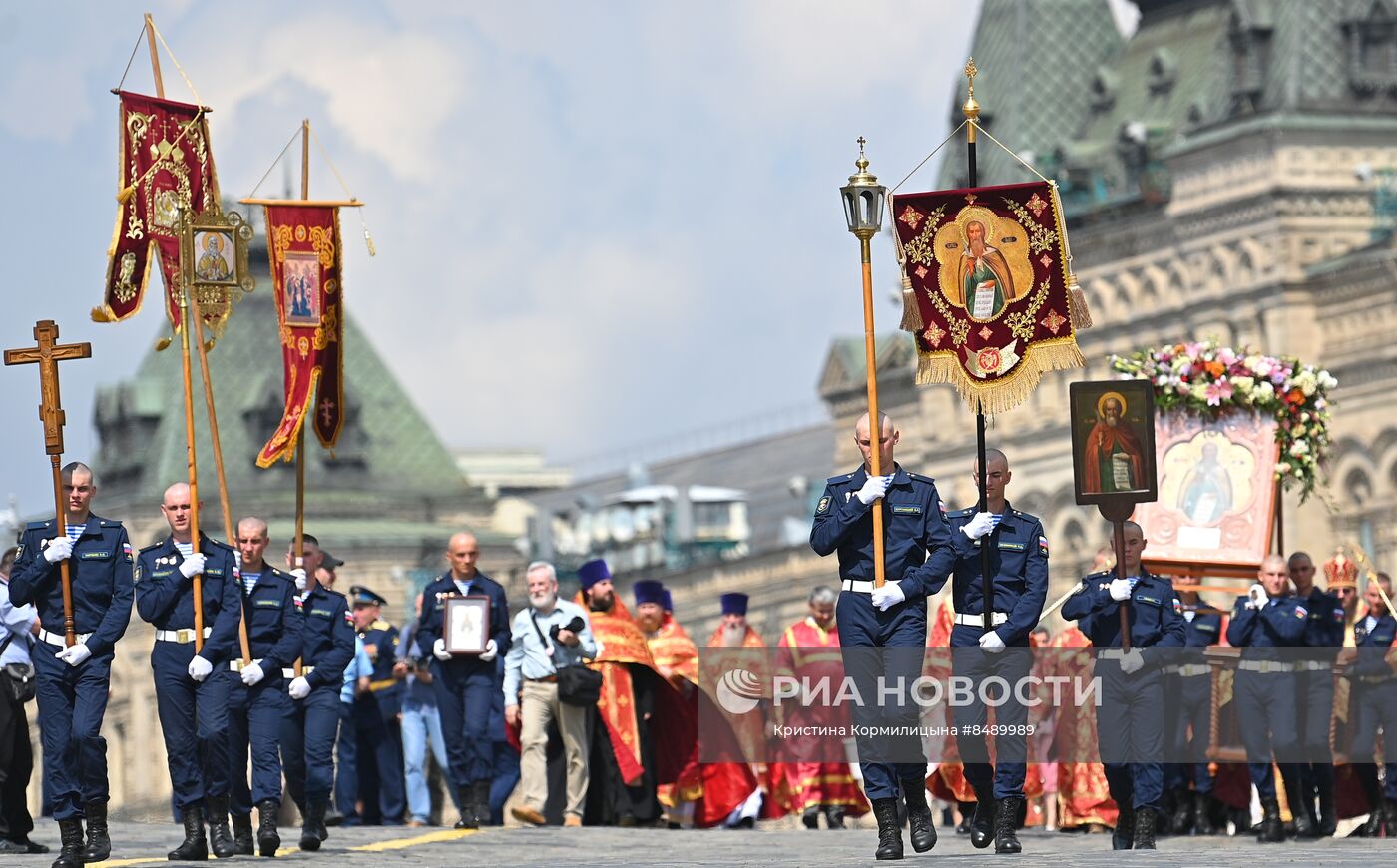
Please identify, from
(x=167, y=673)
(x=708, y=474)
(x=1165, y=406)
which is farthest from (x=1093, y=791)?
(x=708, y=474)

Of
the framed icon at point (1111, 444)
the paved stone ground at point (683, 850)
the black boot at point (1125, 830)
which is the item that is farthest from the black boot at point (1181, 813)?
the framed icon at point (1111, 444)

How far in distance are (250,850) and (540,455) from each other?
108 metres

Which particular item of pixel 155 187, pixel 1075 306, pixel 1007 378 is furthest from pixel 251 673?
pixel 1075 306

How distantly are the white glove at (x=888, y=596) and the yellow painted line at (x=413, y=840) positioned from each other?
4.40m

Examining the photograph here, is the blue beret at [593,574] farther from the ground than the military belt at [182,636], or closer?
farther from the ground

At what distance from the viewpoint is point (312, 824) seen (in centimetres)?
2522

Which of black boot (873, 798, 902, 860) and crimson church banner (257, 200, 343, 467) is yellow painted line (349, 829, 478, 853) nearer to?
crimson church banner (257, 200, 343, 467)

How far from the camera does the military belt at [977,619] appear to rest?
22812 mm

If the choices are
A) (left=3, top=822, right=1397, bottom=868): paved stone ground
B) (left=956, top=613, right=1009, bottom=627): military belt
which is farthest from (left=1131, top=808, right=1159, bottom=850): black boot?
(left=956, top=613, right=1009, bottom=627): military belt

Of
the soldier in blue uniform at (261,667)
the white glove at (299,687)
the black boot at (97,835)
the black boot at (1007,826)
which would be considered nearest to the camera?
the black boot at (1007,826)

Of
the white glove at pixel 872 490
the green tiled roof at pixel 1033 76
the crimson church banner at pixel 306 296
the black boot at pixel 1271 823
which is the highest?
the green tiled roof at pixel 1033 76

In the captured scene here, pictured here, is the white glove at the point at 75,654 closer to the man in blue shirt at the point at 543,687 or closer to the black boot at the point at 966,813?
the man in blue shirt at the point at 543,687

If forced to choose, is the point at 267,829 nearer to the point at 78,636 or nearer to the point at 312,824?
the point at 312,824

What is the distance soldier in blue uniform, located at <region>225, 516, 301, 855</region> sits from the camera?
2402 cm
